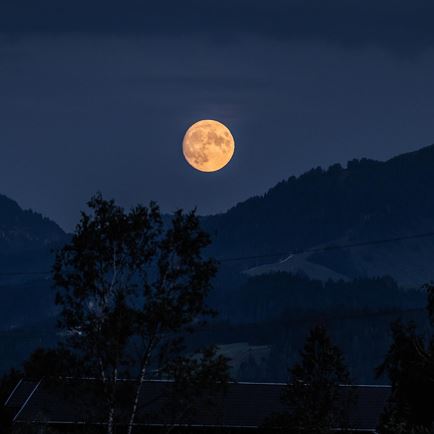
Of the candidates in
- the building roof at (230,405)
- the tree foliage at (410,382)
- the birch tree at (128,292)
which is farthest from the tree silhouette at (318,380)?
the birch tree at (128,292)

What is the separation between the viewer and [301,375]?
87188 millimetres

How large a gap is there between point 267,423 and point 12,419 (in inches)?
978

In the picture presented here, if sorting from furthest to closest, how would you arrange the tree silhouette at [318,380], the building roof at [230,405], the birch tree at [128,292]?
the building roof at [230,405] < the tree silhouette at [318,380] < the birch tree at [128,292]

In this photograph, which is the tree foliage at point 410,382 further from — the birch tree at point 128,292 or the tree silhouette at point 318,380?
the tree silhouette at point 318,380

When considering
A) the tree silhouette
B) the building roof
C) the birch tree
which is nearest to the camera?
the birch tree

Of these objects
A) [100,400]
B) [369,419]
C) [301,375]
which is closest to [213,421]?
[301,375]

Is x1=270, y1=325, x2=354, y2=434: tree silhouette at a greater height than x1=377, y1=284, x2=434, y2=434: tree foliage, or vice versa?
x1=377, y1=284, x2=434, y2=434: tree foliage

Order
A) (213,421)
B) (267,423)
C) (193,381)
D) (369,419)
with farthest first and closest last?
(369,419) < (213,421) < (267,423) < (193,381)

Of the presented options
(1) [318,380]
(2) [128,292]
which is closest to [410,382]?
(2) [128,292]

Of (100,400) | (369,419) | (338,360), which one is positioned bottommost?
(369,419)

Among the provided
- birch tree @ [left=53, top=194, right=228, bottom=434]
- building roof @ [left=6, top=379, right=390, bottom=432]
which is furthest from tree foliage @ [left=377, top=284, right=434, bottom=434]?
building roof @ [left=6, top=379, right=390, bottom=432]

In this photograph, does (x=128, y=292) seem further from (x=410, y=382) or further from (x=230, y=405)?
(x=230, y=405)

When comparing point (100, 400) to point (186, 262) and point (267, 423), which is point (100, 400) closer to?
point (186, 262)

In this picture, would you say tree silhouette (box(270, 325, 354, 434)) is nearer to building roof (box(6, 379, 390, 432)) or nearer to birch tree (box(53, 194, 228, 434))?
building roof (box(6, 379, 390, 432))
